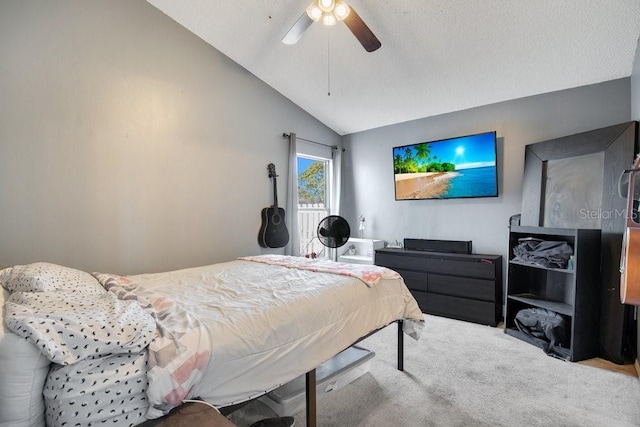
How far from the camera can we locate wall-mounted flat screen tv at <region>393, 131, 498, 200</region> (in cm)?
338

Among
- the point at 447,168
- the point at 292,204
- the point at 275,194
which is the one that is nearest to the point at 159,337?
the point at 275,194

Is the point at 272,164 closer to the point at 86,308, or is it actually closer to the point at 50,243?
Result: the point at 50,243

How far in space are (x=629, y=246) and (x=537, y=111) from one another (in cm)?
223

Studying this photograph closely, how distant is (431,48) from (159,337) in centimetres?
294

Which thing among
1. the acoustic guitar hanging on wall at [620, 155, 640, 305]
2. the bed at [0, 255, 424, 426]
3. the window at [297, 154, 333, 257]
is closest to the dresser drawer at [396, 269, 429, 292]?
the window at [297, 154, 333, 257]

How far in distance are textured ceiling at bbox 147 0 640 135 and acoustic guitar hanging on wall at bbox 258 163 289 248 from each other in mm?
1182

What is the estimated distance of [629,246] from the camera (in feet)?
4.79

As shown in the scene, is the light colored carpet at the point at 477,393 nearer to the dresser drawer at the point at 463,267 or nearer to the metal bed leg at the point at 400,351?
the metal bed leg at the point at 400,351

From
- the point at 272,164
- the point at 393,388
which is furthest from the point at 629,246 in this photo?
the point at 272,164

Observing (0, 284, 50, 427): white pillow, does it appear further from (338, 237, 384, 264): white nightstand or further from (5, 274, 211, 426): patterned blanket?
(338, 237, 384, 264): white nightstand

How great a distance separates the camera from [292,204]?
12.5 feet

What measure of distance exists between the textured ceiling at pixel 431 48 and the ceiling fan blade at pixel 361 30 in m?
0.43

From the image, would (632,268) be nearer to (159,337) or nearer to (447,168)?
(159,337)

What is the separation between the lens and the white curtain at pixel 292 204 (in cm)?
378
